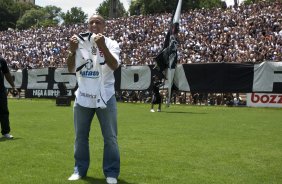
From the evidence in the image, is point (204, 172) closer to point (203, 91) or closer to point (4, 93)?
point (4, 93)

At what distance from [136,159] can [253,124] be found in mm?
7812

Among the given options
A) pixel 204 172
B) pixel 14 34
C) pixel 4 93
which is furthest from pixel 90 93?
pixel 14 34

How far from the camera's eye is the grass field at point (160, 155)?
269 inches

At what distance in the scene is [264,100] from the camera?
24875mm

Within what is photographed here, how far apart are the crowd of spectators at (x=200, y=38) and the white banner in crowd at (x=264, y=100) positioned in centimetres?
310

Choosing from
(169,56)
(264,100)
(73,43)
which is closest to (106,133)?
(73,43)

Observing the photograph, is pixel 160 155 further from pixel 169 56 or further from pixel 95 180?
pixel 169 56

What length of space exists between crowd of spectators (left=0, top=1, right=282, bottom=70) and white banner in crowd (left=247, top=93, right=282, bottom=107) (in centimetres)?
310

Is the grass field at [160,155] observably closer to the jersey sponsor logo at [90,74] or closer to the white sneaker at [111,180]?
the white sneaker at [111,180]

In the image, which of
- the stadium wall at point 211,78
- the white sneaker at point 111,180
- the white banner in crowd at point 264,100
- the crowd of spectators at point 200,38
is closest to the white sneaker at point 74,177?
the white sneaker at point 111,180

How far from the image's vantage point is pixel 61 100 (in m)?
25.7

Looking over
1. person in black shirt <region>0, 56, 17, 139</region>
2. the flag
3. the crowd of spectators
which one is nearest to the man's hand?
person in black shirt <region>0, 56, 17, 139</region>

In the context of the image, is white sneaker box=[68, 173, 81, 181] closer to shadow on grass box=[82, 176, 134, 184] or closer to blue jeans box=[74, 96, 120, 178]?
shadow on grass box=[82, 176, 134, 184]

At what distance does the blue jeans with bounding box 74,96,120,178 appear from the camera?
629cm
